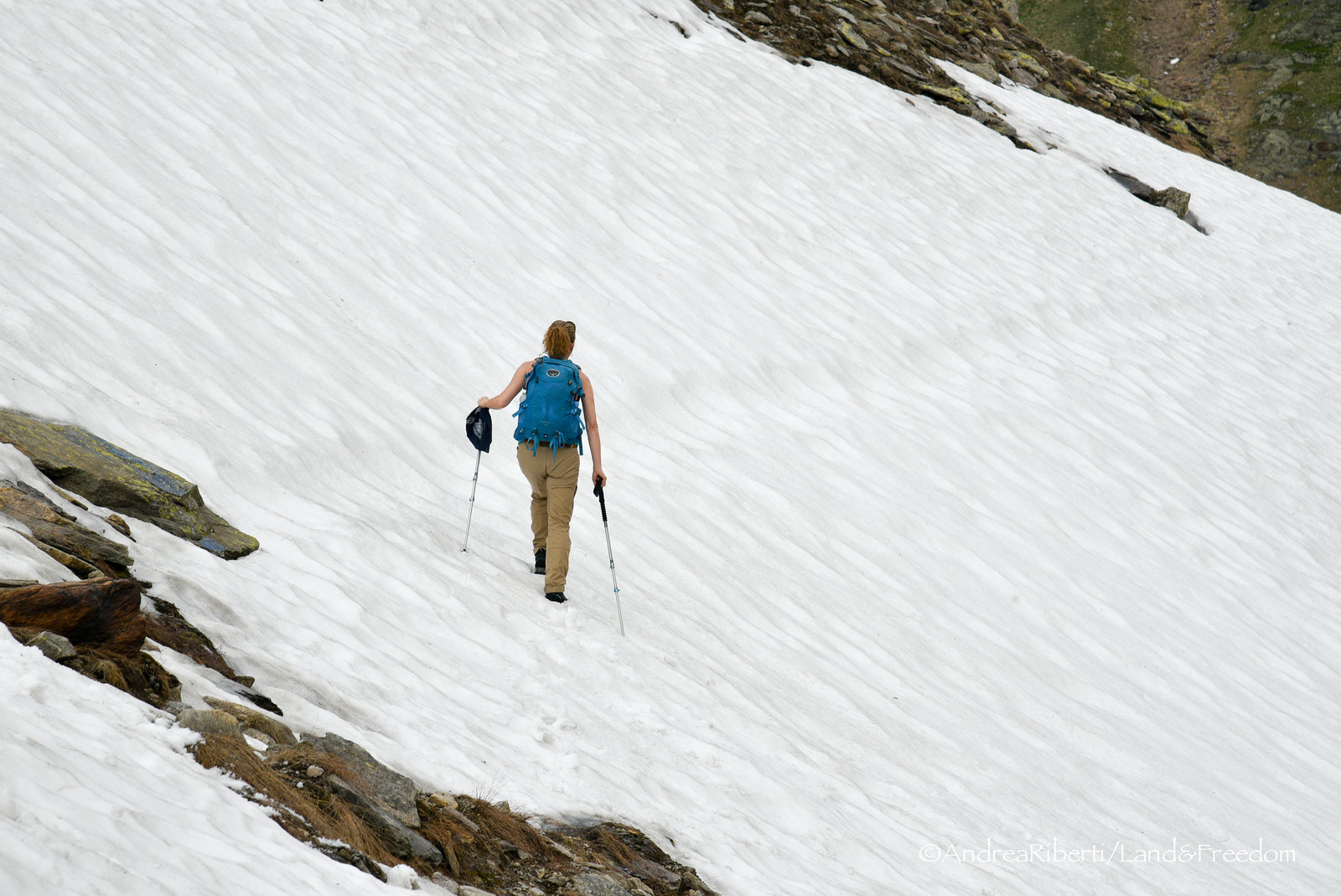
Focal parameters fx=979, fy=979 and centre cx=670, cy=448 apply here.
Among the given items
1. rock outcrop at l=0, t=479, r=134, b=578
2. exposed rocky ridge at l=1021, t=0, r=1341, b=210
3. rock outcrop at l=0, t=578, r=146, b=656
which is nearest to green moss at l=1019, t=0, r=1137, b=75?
exposed rocky ridge at l=1021, t=0, r=1341, b=210

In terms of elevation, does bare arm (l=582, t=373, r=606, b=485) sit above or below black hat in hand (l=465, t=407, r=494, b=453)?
above

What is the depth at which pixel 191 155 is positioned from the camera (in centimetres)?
992

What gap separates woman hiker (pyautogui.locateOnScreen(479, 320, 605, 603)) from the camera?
634 cm

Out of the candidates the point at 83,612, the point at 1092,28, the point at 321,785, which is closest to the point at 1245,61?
the point at 1092,28

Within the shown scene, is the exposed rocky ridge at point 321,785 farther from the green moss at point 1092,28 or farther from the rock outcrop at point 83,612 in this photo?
the green moss at point 1092,28

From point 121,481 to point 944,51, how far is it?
82.6ft

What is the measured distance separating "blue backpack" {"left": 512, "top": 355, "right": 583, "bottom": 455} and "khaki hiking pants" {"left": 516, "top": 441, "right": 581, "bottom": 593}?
0.25 ft

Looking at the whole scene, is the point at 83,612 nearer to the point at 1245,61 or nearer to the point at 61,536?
the point at 61,536

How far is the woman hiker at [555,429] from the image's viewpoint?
20.8 ft

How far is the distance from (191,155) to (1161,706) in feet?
35.4

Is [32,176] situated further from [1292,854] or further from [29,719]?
[1292,854]

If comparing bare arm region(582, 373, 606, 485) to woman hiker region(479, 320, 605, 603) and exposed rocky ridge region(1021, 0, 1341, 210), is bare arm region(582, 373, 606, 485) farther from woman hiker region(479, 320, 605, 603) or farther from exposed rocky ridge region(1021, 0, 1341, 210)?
exposed rocky ridge region(1021, 0, 1341, 210)

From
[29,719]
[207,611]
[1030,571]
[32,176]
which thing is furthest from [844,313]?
[29,719]

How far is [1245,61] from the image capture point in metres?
54.1
